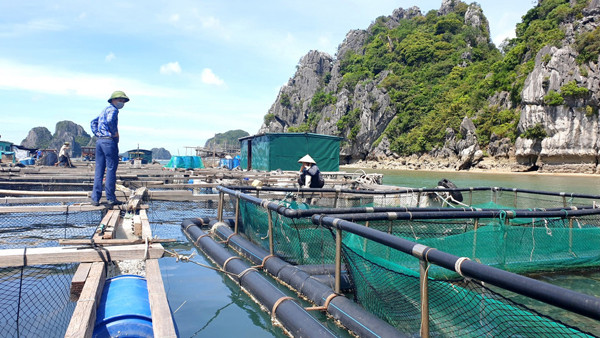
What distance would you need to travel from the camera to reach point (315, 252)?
241 inches

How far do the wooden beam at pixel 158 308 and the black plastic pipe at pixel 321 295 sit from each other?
6.01ft

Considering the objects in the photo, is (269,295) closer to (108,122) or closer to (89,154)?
(108,122)

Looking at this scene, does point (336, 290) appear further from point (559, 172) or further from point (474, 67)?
point (474, 67)

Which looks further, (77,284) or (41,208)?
(41,208)

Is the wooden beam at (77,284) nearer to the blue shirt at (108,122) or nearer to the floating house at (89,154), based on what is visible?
the blue shirt at (108,122)

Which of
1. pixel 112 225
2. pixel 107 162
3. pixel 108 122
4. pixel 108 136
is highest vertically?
pixel 108 122

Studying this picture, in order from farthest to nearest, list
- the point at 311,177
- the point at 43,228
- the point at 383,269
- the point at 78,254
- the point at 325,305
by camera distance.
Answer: the point at 311,177
the point at 43,228
the point at 325,305
the point at 383,269
the point at 78,254

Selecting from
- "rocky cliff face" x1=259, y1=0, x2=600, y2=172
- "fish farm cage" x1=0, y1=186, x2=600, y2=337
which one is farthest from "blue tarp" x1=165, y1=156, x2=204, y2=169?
"rocky cliff face" x1=259, y1=0, x2=600, y2=172

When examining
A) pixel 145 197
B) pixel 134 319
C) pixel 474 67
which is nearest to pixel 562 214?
pixel 134 319

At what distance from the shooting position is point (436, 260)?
2.81 m

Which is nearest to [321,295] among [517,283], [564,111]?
[517,283]

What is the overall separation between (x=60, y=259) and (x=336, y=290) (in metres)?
2.83

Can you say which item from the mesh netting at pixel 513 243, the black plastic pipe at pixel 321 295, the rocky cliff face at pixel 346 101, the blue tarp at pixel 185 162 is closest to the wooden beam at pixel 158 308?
the black plastic pipe at pixel 321 295

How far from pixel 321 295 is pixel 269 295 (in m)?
0.62
